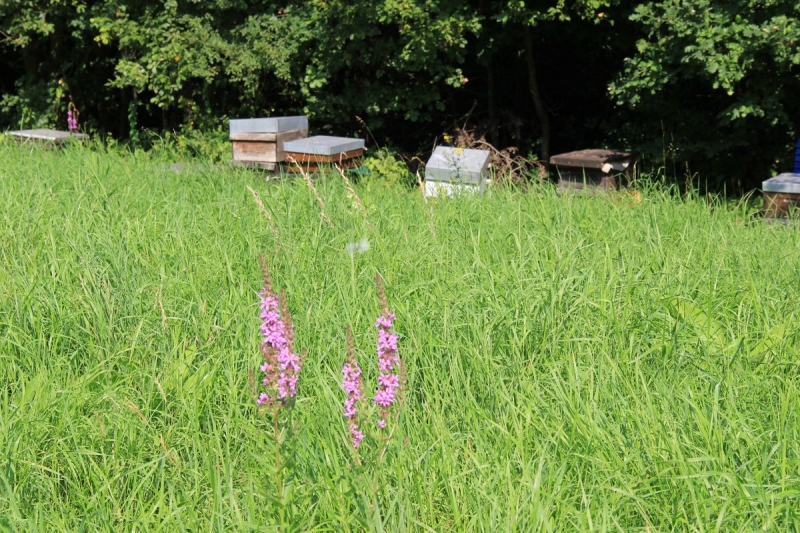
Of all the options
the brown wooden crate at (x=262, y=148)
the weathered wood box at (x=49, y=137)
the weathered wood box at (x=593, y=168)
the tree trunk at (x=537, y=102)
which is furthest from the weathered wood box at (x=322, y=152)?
the tree trunk at (x=537, y=102)

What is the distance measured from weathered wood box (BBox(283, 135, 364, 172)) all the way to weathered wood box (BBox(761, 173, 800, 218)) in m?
3.36

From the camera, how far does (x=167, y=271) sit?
409 centimetres

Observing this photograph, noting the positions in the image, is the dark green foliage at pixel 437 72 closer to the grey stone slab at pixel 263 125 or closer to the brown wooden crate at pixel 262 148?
the grey stone slab at pixel 263 125

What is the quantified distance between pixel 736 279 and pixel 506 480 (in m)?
2.17

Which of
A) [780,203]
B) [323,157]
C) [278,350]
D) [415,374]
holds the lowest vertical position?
[415,374]

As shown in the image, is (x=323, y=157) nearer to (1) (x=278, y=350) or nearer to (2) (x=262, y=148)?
(2) (x=262, y=148)

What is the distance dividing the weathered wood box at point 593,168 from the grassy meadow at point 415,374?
2098mm

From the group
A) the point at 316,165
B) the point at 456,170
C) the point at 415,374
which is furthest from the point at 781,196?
the point at 415,374

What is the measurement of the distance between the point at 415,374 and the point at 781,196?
3974 millimetres

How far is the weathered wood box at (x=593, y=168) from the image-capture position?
280 inches

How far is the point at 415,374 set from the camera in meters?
3.09

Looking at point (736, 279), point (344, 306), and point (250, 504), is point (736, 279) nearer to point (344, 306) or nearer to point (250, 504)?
point (344, 306)

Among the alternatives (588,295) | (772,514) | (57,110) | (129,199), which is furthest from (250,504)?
(57,110)

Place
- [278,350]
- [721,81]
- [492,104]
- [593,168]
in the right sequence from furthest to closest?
1. [492,104]
2. [593,168]
3. [721,81]
4. [278,350]
